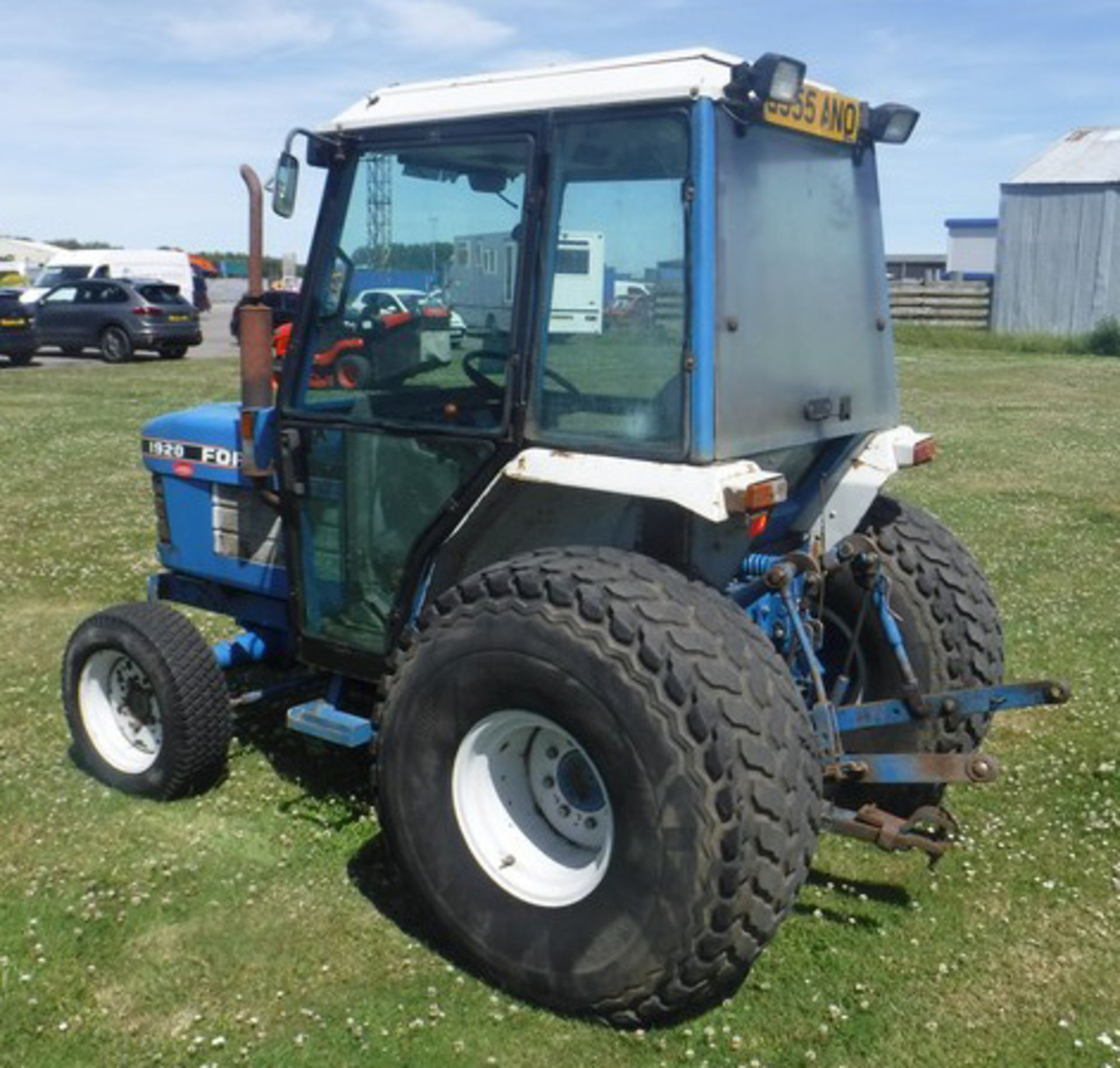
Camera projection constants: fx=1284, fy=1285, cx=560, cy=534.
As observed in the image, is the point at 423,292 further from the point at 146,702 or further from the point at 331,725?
the point at 146,702

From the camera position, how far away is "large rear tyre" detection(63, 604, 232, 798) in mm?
4805

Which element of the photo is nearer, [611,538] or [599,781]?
[599,781]

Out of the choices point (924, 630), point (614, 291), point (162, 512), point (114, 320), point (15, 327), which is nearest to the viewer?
point (614, 291)

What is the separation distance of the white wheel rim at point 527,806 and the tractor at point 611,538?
1 cm

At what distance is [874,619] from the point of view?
4660 mm

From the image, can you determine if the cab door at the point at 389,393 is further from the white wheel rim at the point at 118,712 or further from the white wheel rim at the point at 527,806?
the white wheel rim at the point at 118,712

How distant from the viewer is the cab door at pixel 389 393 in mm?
4062

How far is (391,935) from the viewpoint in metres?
4.11

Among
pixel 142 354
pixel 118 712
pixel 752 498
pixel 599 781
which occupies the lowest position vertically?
pixel 142 354

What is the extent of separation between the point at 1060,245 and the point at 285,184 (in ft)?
101

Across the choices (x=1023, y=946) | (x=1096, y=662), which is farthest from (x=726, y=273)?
(x=1096, y=662)

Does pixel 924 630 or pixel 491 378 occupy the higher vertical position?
pixel 491 378

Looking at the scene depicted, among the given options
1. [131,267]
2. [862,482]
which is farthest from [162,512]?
[131,267]

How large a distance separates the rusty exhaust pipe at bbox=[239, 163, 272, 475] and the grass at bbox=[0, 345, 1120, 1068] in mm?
1417
